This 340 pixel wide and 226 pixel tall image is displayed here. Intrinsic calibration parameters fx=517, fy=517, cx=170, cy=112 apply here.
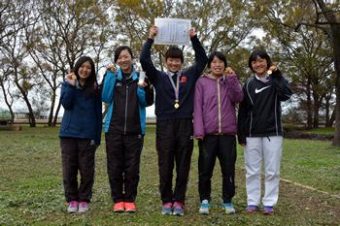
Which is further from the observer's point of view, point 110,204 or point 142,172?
point 142,172

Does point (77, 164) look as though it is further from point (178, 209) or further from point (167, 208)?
point (178, 209)

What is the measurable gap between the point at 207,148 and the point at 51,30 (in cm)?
3358

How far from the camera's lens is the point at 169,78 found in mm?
6363

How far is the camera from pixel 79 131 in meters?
6.39

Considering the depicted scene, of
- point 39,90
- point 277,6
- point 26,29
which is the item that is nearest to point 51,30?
point 26,29

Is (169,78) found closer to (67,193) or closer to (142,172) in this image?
(67,193)

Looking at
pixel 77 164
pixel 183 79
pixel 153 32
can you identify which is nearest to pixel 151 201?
pixel 77 164

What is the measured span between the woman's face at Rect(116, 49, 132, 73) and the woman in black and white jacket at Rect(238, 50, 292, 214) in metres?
1.50

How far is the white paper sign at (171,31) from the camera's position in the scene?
21.4 feet

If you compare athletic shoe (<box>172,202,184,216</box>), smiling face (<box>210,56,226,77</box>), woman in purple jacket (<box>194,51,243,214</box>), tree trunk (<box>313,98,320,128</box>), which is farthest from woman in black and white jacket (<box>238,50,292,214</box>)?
tree trunk (<box>313,98,320,128</box>)

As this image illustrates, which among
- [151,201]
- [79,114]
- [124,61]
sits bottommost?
[151,201]

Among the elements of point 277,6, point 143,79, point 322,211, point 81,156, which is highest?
point 277,6

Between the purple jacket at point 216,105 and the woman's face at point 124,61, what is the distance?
2.93 ft

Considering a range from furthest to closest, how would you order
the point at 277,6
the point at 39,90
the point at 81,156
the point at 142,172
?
the point at 39,90 < the point at 277,6 < the point at 142,172 < the point at 81,156
